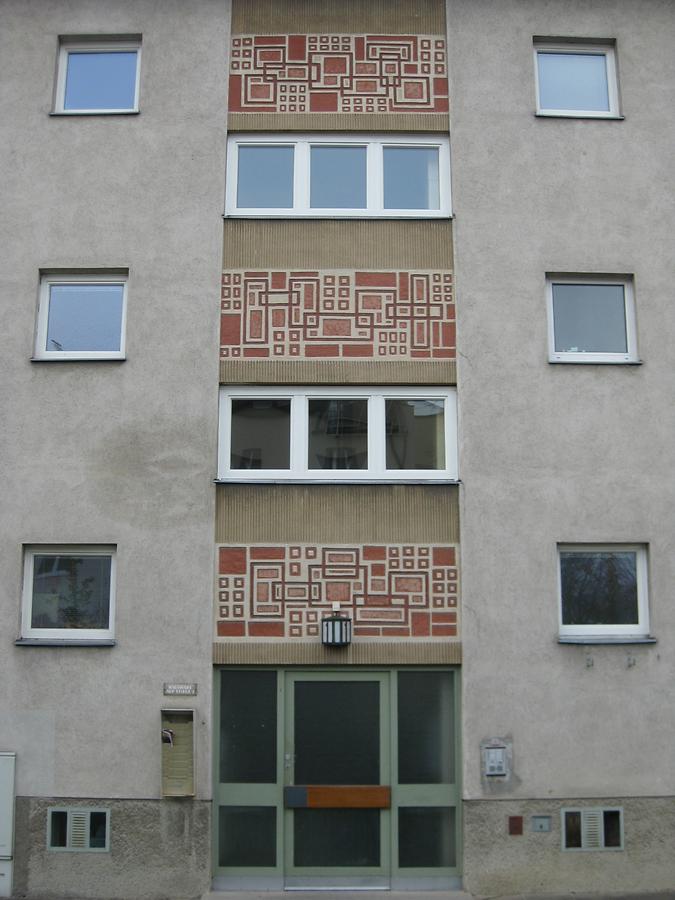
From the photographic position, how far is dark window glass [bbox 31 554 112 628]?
9.25 m

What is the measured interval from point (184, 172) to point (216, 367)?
226 centimetres

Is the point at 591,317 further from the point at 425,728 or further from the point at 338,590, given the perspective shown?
the point at 425,728

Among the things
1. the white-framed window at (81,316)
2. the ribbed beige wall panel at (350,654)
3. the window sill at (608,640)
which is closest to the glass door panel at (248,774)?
the ribbed beige wall panel at (350,654)

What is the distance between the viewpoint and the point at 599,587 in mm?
9336

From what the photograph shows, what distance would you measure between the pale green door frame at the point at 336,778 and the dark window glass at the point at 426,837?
0.4 inches

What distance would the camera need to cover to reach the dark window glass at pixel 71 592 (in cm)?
925

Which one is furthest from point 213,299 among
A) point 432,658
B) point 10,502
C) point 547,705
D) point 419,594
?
point 547,705

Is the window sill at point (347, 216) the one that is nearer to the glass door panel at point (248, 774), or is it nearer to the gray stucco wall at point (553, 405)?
the gray stucco wall at point (553, 405)

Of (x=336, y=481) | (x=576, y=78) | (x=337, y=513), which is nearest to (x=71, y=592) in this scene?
(x=337, y=513)

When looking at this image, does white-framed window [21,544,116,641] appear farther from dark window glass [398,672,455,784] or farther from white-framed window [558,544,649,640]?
white-framed window [558,544,649,640]

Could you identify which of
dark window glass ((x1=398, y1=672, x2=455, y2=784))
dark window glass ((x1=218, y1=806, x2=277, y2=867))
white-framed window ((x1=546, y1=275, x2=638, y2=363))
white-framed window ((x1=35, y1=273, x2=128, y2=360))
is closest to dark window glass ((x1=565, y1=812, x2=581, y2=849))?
dark window glass ((x1=398, y1=672, x2=455, y2=784))

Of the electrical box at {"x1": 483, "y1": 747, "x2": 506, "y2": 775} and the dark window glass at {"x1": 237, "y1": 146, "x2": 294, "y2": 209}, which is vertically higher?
the dark window glass at {"x1": 237, "y1": 146, "x2": 294, "y2": 209}

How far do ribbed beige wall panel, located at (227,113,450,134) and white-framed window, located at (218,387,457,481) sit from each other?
2.99 meters

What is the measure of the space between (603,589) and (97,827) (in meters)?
A: 5.66
